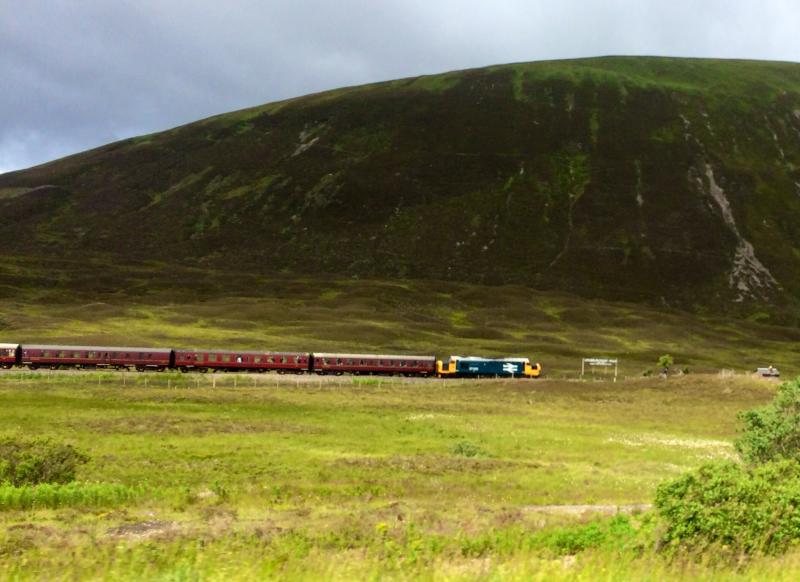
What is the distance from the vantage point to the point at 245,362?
298ft

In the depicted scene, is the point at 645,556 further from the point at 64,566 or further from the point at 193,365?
the point at 193,365

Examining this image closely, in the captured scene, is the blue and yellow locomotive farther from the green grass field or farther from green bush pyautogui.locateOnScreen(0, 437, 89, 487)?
green bush pyautogui.locateOnScreen(0, 437, 89, 487)

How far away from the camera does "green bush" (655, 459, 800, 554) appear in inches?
507

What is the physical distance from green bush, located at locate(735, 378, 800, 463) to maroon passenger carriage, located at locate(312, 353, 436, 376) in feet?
213

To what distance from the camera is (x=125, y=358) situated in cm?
8900

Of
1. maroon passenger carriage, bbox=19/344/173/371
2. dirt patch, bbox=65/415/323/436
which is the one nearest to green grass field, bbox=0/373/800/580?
dirt patch, bbox=65/415/323/436

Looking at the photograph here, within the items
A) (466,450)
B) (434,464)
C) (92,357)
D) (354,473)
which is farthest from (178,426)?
(92,357)

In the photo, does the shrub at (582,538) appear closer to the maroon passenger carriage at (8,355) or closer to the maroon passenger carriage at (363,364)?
the maroon passenger carriage at (363,364)

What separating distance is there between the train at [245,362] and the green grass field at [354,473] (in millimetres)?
8512

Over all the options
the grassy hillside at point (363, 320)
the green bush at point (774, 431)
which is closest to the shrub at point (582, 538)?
the green bush at point (774, 431)

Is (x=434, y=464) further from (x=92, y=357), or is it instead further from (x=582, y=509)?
(x=92, y=357)

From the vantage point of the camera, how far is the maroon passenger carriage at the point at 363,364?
93.2m

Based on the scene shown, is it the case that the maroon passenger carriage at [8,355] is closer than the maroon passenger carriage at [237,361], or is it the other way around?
the maroon passenger carriage at [8,355]

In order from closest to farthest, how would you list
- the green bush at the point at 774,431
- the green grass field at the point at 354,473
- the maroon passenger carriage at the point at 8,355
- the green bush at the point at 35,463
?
1. the green grass field at the point at 354,473
2. the green bush at the point at 35,463
3. the green bush at the point at 774,431
4. the maroon passenger carriage at the point at 8,355
